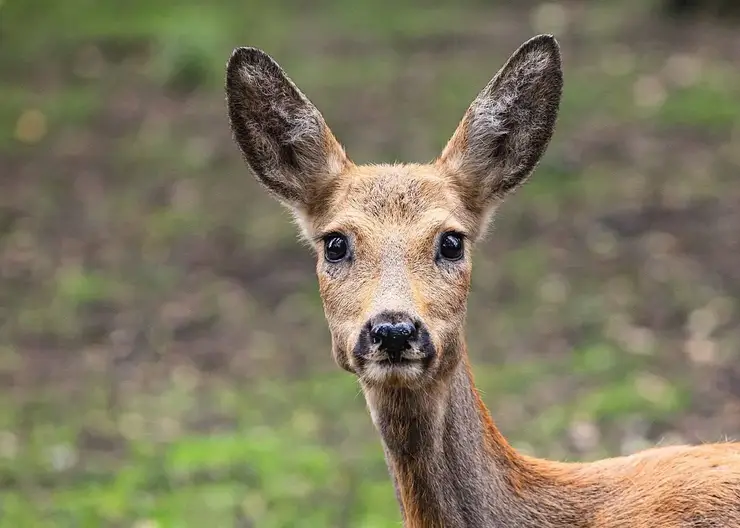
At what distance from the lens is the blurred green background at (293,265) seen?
828 cm

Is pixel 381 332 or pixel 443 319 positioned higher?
pixel 443 319

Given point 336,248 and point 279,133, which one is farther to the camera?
point 279,133

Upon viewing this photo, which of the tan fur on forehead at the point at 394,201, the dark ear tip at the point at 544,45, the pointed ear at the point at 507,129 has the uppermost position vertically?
the dark ear tip at the point at 544,45

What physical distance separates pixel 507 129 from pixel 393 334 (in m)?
1.45

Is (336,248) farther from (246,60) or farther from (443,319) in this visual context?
(246,60)

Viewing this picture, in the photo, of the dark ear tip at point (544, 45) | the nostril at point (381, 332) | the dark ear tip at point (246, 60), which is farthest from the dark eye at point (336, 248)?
the dark ear tip at point (544, 45)

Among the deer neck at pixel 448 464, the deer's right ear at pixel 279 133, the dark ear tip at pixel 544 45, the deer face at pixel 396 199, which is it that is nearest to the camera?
the deer face at pixel 396 199

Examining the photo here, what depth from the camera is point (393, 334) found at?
14.4 ft

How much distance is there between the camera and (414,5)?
19.4 metres

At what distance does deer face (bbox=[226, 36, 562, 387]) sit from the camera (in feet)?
15.0

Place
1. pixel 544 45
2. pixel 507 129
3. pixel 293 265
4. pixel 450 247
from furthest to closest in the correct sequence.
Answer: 1. pixel 293 265
2. pixel 507 129
3. pixel 544 45
4. pixel 450 247

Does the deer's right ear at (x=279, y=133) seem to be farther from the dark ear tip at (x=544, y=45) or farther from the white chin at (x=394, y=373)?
the white chin at (x=394, y=373)

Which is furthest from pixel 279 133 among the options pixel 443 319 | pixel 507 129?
pixel 443 319

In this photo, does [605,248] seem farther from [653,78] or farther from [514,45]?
[514,45]
